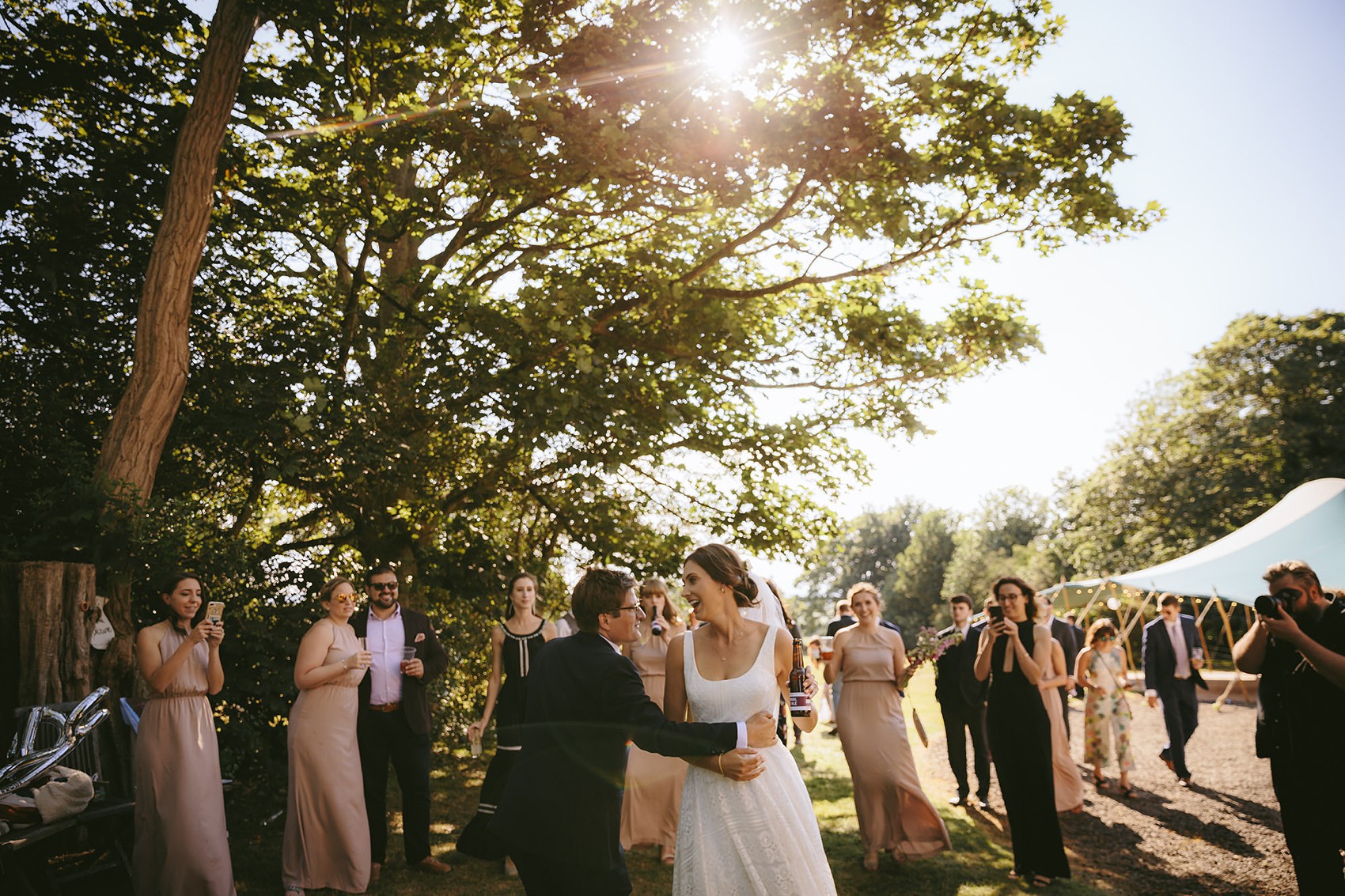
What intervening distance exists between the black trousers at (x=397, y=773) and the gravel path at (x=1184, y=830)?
213 inches

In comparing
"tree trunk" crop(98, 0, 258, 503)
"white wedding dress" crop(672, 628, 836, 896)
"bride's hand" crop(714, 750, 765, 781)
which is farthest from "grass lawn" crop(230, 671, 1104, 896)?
"bride's hand" crop(714, 750, 765, 781)

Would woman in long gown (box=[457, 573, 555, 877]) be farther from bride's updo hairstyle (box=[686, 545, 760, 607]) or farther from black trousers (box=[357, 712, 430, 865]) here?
bride's updo hairstyle (box=[686, 545, 760, 607])

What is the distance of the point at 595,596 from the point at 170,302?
5.84 m

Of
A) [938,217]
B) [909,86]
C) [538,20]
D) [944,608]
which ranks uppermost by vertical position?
[538,20]

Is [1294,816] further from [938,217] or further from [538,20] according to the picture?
[538,20]

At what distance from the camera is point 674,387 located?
33.8ft

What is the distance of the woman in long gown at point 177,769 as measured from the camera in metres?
5.20

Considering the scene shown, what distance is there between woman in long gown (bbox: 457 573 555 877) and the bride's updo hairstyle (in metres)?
3.28

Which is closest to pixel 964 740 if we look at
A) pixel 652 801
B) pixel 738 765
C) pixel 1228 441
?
pixel 652 801

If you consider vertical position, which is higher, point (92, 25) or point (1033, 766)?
point (92, 25)

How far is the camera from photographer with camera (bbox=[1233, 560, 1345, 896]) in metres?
4.84

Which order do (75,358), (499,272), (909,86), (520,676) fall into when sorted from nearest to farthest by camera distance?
(520,676), (75,358), (909,86), (499,272)

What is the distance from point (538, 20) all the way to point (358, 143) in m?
2.55

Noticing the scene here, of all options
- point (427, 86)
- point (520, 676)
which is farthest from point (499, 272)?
point (520, 676)
